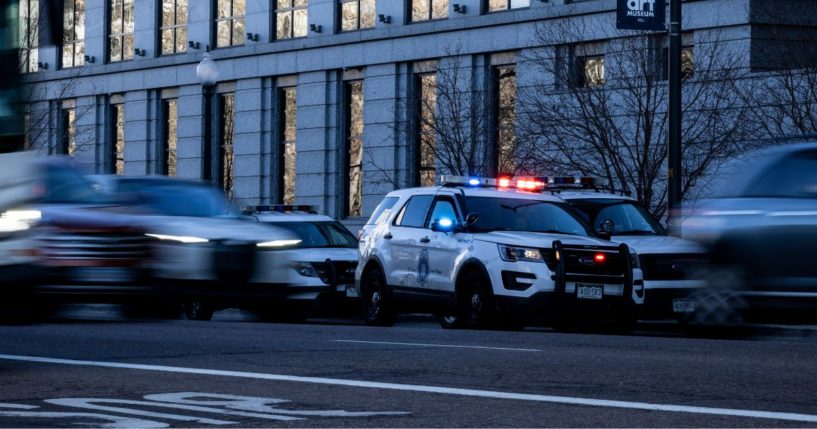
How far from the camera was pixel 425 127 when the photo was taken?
131ft

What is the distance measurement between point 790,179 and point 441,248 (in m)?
9.59

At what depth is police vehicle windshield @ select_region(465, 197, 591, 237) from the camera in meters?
21.5

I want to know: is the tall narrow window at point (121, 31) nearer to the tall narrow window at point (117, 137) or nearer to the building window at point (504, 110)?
the tall narrow window at point (117, 137)

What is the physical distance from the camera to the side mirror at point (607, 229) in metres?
21.6

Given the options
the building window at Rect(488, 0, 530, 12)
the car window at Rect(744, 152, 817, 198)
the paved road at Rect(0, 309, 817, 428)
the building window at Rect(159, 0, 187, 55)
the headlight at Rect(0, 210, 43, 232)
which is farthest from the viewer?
the building window at Rect(159, 0, 187, 55)

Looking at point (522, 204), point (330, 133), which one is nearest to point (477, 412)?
point (522, 204)

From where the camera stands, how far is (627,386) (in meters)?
11.8

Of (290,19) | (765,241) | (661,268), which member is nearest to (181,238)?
(765,241)

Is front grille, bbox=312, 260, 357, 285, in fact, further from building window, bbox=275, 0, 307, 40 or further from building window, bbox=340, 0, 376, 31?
building window, bbox=275, 0, 307, 40

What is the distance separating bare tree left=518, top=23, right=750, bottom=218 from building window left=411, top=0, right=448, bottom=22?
8.68m

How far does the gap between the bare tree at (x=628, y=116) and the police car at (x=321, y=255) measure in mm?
5045

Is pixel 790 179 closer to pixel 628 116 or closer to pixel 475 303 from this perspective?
pixel 475 303

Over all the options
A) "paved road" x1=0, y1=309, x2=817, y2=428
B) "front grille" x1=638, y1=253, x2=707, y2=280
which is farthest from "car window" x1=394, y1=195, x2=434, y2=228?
"paved road" x1=0, y1=309, x2=817, y2=428

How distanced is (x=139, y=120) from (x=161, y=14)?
130 inches
